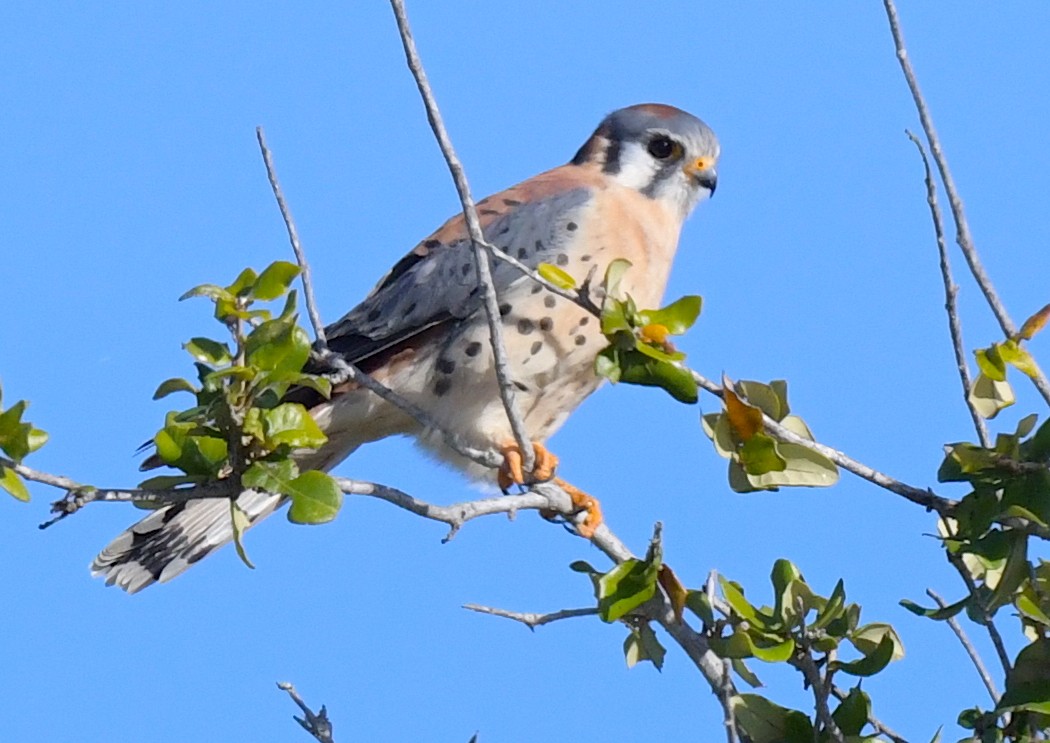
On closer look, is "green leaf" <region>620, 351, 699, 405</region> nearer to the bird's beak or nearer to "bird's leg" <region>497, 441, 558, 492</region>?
"bird's leg" <region>497, 441, 558, 492</region>

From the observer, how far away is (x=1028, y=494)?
7.11 feet

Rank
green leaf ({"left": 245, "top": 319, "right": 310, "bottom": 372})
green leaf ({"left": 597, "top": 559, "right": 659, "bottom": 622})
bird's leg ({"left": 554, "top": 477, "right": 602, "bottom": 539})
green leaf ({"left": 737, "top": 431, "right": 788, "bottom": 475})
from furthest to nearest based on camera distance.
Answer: bird's leg ({"left": 554, "top": 477, "right": 602, "bottom": 539}) → green leaf ({"left": 597, "top": 559, "right": 659, "bottom": 622}) → green leaf ({"left": 737, "top": 431, "right": 788, "bottom": 475}) → green leaf ({"left": 245, "top": 319, "right": 310, "bottom": 372})

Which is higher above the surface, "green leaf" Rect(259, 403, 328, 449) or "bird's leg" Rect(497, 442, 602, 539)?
"bird's leg" Rect(497, 442, 602, 539)

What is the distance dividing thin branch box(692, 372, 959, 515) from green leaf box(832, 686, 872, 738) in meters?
0.31

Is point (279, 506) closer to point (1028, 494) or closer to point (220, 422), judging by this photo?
point (220, 422)

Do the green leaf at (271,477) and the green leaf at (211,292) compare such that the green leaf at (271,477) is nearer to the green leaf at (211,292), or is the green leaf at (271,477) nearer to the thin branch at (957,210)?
the green leaf at (211,292)

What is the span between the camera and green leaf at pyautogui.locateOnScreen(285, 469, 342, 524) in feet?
7.04

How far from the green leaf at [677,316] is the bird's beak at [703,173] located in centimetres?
210

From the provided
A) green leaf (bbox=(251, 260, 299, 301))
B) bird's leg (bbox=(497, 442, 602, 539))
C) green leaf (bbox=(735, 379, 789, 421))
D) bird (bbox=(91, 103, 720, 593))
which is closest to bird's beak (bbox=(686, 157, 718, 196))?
bird (bbox=(91, 103, 720, 593))

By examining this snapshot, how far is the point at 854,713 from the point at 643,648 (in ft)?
1.88

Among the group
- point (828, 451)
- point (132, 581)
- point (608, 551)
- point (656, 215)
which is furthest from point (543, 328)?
point (828, 451)

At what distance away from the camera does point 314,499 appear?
216 centimetres

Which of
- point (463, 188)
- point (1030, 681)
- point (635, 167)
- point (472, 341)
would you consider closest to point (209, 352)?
point (463, 188)

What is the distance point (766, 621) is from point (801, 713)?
147 millimetres
